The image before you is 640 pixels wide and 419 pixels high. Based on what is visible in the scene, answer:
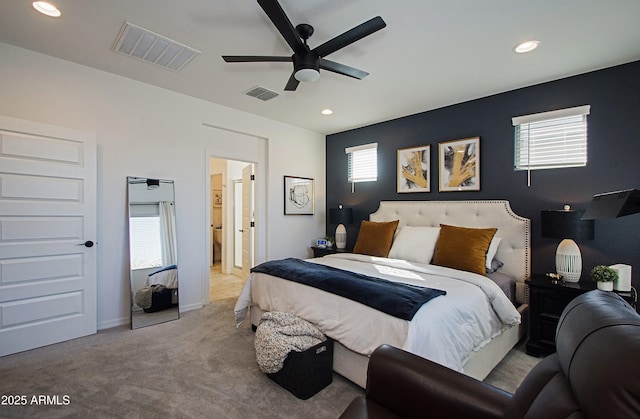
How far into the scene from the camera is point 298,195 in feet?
16.0

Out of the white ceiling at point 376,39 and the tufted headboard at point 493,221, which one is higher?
the white ceiling at point 376,39

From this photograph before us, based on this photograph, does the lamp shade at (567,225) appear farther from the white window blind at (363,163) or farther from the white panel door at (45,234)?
the white panel door at (45,234)

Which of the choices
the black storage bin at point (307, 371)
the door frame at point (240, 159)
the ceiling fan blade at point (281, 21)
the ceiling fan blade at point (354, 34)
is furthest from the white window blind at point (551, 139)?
the door frame at point (240, 159)

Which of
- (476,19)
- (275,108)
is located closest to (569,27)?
(476,19)

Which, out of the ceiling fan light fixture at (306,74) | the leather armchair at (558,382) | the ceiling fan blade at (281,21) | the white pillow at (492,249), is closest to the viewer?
the leather armchair at (558,382)

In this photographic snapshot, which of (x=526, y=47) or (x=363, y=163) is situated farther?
(x=363, y=163)

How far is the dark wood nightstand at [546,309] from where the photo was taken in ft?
8.14

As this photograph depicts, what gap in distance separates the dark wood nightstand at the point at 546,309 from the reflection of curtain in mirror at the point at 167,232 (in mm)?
3832

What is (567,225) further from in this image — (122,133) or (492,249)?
(122,133)

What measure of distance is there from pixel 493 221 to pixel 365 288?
2.14m

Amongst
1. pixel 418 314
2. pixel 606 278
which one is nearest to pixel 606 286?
pixel 606 278

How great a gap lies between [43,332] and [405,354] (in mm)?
3245

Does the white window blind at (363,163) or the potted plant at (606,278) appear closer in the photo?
the potted plant at (606,278)

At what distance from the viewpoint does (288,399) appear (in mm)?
1926
